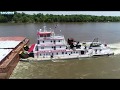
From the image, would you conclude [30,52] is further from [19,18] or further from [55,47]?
[19,18]

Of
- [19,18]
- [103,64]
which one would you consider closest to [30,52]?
[103,64]

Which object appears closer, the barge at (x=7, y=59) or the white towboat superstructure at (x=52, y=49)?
the barge at (x=7, y=59)

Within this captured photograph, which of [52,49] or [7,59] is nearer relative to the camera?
[7,59]

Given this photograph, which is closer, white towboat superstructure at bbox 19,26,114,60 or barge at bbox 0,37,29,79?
barge at bbox 0,37,29,79
